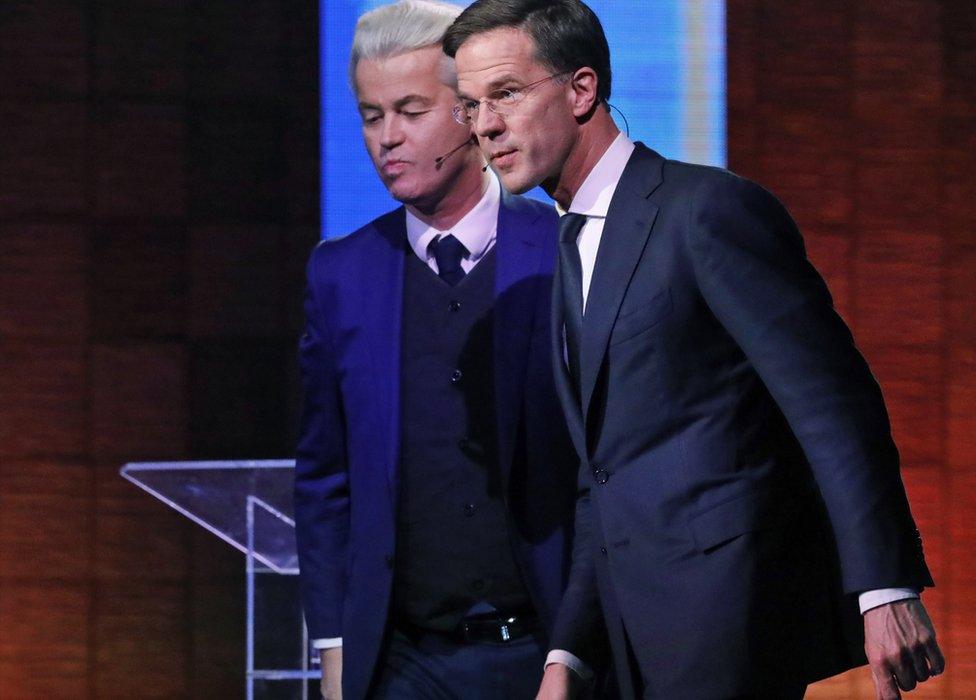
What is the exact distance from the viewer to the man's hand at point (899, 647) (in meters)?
1.32

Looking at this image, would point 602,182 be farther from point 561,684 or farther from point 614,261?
point 561,684

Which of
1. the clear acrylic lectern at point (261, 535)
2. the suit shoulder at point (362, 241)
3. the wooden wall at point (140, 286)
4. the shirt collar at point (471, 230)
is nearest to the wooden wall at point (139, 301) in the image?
the wooden wall at point (140, 286)

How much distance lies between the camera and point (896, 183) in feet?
10.9

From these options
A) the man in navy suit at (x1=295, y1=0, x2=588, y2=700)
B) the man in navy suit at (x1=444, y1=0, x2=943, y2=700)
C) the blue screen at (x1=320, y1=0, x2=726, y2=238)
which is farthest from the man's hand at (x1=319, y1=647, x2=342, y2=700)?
the blue screen at (x1=320, y1=0, x2=726, y2=238)

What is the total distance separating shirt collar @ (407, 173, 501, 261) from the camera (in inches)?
83.7

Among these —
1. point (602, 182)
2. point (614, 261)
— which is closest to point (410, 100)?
point (602, 182)

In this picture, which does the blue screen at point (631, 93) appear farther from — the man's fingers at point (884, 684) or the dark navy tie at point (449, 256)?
the man's fingers at point (884, 684)

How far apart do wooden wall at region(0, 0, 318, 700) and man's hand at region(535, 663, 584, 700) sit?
1624 millimetres

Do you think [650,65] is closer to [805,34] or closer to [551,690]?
[805,34]

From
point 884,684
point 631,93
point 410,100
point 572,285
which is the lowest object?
point 884,684

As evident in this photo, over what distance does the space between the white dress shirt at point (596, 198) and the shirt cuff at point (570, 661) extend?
0.45m

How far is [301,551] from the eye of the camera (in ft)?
7.20

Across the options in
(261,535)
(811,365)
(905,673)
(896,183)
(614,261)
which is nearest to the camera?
(905,673)

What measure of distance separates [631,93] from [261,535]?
4.45 ft
